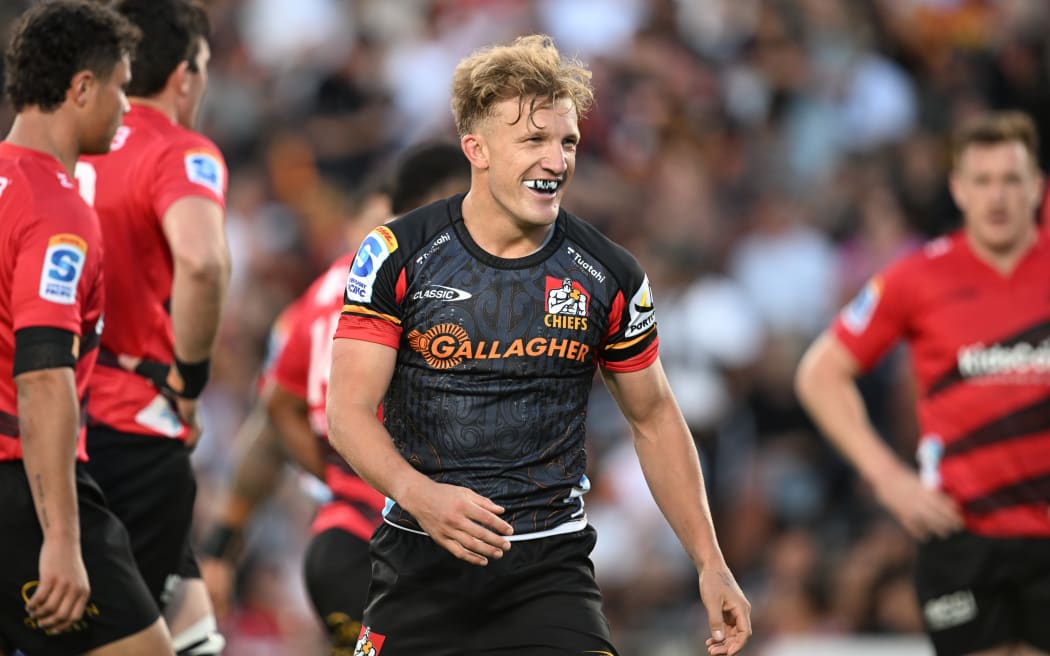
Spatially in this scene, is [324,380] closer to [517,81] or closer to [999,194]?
[517,81]

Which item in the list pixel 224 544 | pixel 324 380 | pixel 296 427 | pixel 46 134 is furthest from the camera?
pixel 224 544

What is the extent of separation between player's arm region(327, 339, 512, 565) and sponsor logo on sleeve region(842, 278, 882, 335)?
3.43 m

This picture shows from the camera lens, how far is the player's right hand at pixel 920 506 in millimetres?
7137

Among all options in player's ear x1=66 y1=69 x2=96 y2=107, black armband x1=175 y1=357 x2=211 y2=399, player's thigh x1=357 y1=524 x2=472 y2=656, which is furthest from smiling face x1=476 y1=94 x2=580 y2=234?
black armband x1=175 y1=357 x2=211 y2=399

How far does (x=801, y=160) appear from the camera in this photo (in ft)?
43.1

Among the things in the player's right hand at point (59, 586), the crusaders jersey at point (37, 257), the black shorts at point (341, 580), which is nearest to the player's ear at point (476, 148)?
the crusaders jersey at point (37, 257)

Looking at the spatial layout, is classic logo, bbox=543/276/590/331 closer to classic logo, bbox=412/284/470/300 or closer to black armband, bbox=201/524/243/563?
classic logo, bbox=412/284/470/300

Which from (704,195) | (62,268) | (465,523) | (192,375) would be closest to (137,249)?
(192,375)

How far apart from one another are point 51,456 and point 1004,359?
422 centimetres

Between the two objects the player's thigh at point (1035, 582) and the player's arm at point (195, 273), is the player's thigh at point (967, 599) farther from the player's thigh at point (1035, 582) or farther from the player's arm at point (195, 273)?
the player's arm at point (195, 273)

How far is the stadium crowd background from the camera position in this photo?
1127 cm

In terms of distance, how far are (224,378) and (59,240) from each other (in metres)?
8.06

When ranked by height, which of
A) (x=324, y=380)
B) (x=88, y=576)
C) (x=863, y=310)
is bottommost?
(x=88, y=576)

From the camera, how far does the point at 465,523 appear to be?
4277 millimetres
